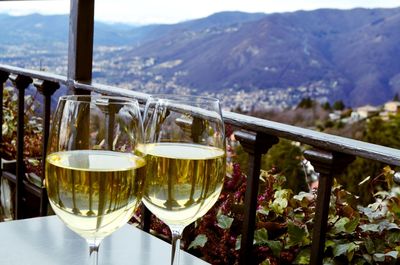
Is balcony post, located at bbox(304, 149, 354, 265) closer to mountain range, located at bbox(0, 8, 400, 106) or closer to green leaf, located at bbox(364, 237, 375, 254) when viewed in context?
green leaf, located at bbox(364, 237, 375, 254)

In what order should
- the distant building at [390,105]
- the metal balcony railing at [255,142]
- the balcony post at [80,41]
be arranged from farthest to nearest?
the distant building at [390,105], the balcony post at [80,41], the metal balcony railing at [255,142]

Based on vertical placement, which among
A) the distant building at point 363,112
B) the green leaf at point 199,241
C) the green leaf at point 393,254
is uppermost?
the green leaf at point 393,254

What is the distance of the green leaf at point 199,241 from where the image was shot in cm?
170

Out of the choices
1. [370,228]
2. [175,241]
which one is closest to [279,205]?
[370,228]

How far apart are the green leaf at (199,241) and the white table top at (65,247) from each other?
0.81m

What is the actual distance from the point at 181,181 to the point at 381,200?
119cm

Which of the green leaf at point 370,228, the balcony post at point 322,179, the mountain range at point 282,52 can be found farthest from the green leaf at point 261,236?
the mountain range at point 282,52

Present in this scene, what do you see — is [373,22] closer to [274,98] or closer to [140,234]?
[274,98]

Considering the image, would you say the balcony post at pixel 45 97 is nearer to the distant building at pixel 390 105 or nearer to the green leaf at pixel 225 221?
the green leaf at pixel 225 221

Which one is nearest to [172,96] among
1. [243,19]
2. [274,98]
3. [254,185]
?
[254,185]

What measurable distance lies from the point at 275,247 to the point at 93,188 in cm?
117

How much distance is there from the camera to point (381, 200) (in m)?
1.63

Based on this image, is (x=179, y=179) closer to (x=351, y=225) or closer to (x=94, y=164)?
(x=94, y=164)

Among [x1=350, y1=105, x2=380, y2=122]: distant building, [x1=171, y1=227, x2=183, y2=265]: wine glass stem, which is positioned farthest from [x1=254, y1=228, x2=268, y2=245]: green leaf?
[x1=350, y1=105, x2=380, y2=122]: distant building
